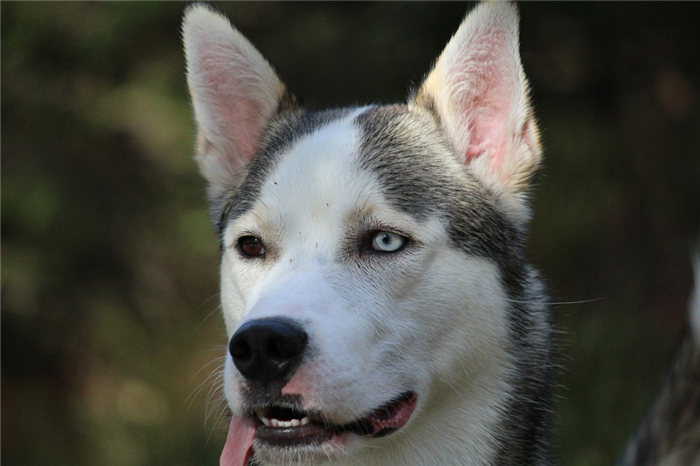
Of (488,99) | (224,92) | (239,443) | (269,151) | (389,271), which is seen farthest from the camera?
(224,92)

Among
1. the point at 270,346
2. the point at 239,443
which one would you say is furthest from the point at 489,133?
the point at 239,443

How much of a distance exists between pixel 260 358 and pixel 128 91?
4386 mm

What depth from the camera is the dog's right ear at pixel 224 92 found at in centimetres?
341

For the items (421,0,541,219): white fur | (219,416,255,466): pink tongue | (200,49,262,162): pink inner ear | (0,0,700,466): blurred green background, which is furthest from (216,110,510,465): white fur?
(0,0,700,466): blurred green background

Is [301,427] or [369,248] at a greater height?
[369,248]

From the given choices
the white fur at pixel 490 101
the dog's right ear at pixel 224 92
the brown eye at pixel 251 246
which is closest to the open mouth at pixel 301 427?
the brown eye at pixel 251 246

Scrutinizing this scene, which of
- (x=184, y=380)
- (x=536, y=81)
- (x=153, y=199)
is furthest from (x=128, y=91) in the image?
(x=536, y=81)

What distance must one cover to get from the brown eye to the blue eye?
44 centimetres

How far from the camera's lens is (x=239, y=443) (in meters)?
2.68

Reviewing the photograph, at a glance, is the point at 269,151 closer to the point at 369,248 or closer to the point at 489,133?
the point at 369,248

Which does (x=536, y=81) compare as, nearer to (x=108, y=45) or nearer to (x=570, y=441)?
(x=570, y=441)

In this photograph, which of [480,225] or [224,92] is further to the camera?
[224,92]

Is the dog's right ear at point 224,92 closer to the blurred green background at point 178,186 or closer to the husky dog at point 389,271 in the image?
the husky dog at point 389,271

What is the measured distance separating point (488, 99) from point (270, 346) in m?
1.46
